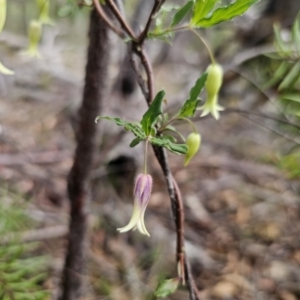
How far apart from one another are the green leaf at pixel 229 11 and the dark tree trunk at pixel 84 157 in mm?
219

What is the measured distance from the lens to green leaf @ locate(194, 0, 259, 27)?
372 mm

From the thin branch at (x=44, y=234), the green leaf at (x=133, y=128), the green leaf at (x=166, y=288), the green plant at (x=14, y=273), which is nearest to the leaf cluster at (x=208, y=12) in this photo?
the green leaf at (x=133, y=128)

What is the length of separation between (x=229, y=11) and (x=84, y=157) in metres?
0.39

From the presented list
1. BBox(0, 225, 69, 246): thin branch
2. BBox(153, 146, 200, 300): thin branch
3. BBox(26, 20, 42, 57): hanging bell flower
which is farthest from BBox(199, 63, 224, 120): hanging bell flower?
BBox(0, 225, 69, 246): thin branch

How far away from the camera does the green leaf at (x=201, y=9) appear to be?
40cm

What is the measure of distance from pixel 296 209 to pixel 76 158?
867 mm

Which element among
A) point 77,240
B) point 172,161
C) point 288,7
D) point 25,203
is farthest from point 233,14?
point 288,7

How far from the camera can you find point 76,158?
28.0 inches

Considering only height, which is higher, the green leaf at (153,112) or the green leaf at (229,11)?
the green leaf at (229,11)

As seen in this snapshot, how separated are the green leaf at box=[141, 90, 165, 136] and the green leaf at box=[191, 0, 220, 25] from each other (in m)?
0.10

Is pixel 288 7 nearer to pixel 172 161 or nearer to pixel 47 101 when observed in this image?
pixel 172 161

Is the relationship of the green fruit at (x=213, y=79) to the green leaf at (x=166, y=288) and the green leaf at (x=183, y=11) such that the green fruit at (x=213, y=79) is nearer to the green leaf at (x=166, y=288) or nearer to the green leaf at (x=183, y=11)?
the green leaf at (x=183, y=11)

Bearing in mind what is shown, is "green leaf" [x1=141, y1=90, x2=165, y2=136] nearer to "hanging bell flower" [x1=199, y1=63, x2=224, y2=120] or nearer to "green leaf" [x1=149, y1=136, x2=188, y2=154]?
"green leaf" [x1=149, y1=136, x2=188, y2=154]

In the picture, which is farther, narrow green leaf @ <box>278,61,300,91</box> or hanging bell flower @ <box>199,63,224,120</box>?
narrow green leaf @ <box>278,61,300,91</box>
